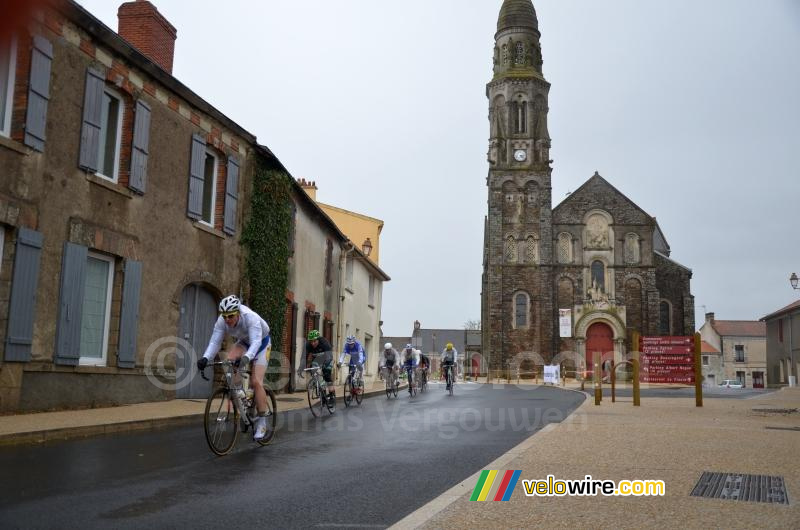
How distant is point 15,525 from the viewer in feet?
14.7

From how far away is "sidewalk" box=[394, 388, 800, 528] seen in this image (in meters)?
4.39

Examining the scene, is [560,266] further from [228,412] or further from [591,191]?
[228,412]

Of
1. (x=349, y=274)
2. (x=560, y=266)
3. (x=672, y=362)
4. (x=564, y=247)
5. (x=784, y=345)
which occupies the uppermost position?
(x=564, y=247)

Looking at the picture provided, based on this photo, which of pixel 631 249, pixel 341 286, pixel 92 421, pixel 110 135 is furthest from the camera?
pixel 631 249

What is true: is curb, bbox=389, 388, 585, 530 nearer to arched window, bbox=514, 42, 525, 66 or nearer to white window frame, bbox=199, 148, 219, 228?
white window frame, bbox=199, 148, 219, 228

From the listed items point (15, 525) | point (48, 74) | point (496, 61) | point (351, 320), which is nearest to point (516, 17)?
point (496, 61)

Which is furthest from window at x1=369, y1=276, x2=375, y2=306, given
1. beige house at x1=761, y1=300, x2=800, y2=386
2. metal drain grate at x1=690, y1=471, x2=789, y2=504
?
metal drain grate at x1=690, y1=471, x2=789, y2=504

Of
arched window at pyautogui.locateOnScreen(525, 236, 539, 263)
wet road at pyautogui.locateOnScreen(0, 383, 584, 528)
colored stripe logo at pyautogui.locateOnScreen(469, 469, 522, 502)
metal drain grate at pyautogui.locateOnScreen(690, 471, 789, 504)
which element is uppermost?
arched window at pyautogui.locateOnScreen(525, 236, 539, 263)

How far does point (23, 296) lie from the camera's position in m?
11.0

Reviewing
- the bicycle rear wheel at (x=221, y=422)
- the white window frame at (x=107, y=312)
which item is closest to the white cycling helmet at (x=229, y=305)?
the bicycle rear wheel at (x=221, y=422)

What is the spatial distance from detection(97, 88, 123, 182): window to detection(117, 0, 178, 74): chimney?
3217 millimetres

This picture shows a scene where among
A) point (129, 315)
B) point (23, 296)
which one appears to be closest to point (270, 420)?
→ point (23, 296)

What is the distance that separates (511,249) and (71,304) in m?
42.4

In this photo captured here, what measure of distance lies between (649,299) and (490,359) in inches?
456
